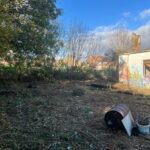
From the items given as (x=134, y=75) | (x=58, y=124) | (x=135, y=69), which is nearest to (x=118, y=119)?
(x=58, y=124)

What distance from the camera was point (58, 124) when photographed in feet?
27.7

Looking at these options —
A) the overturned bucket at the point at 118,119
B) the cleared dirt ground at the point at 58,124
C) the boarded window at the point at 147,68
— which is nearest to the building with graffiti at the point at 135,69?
the boarded window at the point at 147,68

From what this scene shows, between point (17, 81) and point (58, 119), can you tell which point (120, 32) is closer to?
point (17, 81)

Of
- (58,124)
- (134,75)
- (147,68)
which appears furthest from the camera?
(134,75)

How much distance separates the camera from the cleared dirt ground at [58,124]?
6.74 m

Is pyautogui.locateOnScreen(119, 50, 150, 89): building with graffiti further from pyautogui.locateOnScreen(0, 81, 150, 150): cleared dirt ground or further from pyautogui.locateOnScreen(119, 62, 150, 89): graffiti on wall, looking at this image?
pyautogui.locateOnScreen(0, 81, 150, 150): cleared dirt ground

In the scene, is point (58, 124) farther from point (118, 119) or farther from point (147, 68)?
point (147, 68)

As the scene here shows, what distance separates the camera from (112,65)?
2728 centimetres

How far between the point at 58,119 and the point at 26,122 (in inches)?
44.5

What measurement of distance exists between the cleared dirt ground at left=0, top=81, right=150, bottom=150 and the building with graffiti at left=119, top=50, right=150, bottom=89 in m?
9.79

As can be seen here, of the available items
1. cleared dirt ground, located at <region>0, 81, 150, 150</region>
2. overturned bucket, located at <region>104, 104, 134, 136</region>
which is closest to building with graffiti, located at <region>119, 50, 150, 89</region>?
cleared dirt ground, located at <region>0, 81, 150, 150</region>

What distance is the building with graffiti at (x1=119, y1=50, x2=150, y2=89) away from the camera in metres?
22.2

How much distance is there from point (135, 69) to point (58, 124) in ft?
51.7

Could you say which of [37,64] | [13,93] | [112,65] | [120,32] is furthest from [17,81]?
[120,32]
